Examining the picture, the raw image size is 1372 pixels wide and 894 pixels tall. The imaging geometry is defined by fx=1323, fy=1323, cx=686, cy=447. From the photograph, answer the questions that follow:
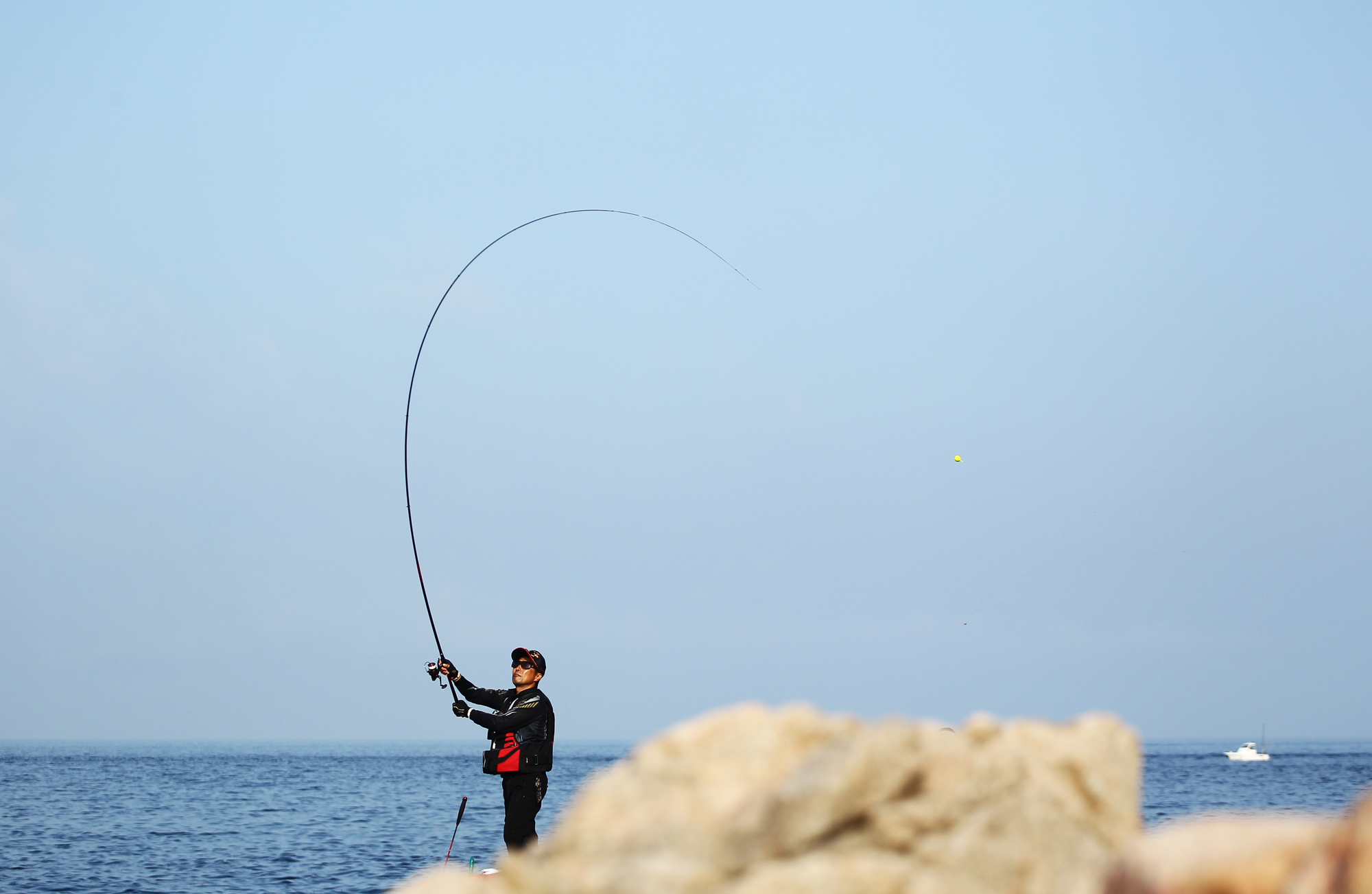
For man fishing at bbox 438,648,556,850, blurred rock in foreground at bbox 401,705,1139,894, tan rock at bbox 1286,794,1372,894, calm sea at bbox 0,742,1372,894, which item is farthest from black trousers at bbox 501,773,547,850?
tan rock at bbox 1286,794,1372,894

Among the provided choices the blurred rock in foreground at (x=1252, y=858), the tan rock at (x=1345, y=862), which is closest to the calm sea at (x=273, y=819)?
the blurred rock in foreground at (x=1252, y=858)

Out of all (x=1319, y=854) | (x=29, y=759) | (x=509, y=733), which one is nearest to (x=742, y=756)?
(x=1319, y=854)

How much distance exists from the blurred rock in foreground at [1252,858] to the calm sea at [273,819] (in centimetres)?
1193

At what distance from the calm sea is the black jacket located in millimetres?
6074

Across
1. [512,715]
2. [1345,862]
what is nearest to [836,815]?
[1345,862]

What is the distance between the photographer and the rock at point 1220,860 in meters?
3.59

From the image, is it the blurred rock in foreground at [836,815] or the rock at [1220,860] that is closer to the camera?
the rock at [1220,860]

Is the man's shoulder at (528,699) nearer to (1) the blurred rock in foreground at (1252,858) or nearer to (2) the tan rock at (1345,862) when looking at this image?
(1) the blurred rock in foreground at (1252,858)

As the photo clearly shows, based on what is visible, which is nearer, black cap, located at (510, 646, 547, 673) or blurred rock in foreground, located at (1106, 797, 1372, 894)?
blurred rock in foreground, located at (1106, 797, 1372, 894)

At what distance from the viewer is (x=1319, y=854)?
343cm

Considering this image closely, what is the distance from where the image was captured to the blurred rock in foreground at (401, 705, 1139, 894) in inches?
161

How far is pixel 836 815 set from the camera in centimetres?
415

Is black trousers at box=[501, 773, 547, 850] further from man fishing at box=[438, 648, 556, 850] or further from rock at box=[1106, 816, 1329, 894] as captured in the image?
rock at box=[1106, 816, 1329, 894]

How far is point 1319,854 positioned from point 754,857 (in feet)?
5.22
